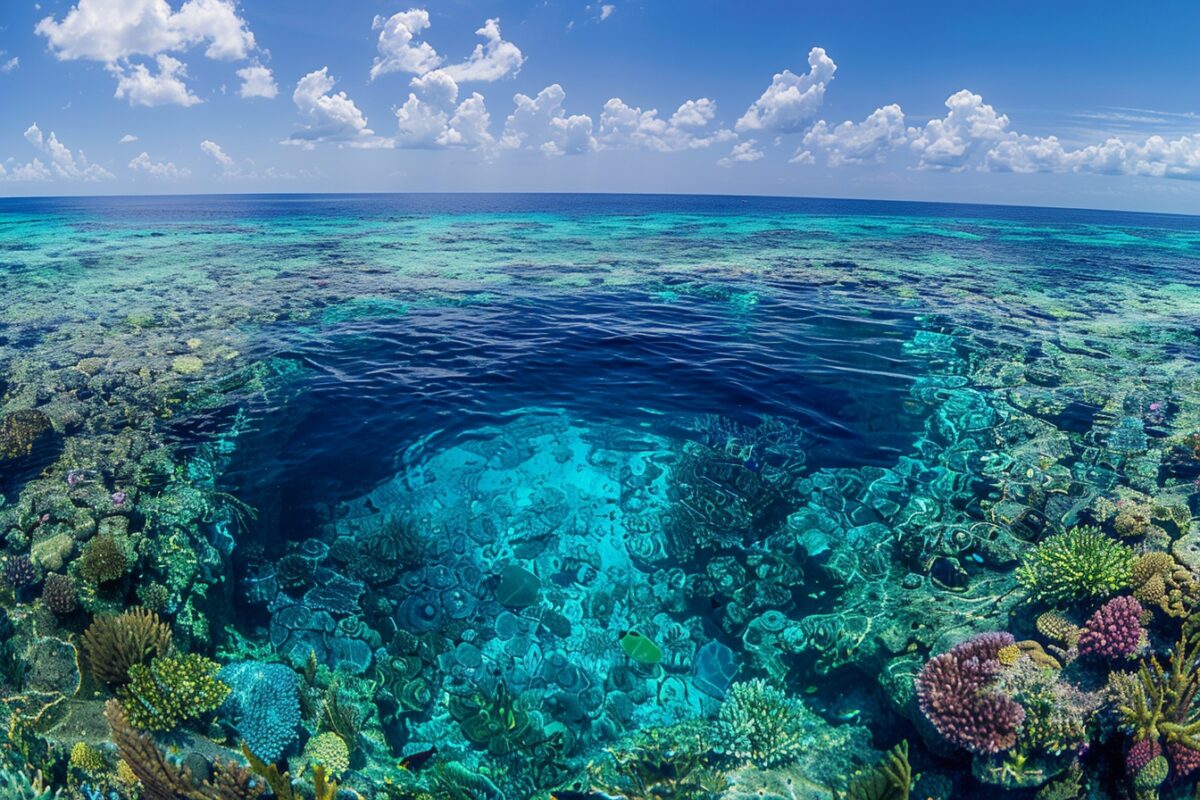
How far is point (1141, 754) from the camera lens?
6039 mm

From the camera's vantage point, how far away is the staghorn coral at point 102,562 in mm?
8828

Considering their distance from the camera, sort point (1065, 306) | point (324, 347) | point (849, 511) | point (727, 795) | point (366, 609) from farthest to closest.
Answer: point (1065, 306) → point (324, 347) → point (849, 511) → point (366, 609) → point (727, 795)

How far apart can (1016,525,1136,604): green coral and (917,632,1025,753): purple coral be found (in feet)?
3.72

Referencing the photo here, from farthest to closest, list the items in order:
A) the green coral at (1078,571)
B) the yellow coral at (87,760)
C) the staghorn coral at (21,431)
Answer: the staghorn coral at (21,431)
the green coral at (1078,571)
the yellow coral at (87,760)

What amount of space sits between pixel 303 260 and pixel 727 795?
39110mm

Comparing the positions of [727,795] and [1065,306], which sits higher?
[1065,306]

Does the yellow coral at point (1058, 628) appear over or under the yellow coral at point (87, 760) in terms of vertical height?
over

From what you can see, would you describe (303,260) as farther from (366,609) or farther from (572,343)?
(366,609)

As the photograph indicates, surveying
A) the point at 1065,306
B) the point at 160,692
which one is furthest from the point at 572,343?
the point at 1065,306

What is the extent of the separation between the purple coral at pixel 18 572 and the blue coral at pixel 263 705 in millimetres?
3601

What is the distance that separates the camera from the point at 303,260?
37312 millimetres

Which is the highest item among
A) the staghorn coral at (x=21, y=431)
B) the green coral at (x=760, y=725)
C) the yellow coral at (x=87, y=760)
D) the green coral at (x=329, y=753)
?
the staghorn coral at (x=21, y=431)

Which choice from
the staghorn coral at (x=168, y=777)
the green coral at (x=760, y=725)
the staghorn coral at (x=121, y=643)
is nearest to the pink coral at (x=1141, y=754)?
the green coral at (x=760, y=725)

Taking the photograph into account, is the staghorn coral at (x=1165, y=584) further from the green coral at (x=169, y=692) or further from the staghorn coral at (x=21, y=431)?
the staghorn coral at (x=21, y=431)
